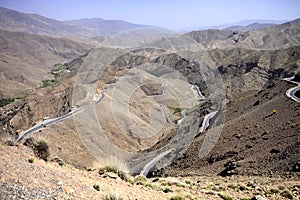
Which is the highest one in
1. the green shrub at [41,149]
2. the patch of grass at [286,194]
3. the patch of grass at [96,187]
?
the patch of grass at [96,187]

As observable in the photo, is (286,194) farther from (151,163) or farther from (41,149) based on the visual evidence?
(151,163)

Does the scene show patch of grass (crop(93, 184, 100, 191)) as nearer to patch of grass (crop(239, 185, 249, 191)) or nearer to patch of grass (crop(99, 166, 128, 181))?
patch of grass (crop(99, 166, 128, 181))

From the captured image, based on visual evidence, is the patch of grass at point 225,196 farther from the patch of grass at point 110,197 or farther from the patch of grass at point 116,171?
the patch of grass at point 110,197

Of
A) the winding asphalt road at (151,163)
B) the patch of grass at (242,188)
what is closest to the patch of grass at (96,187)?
the patch of grass at (242,188)

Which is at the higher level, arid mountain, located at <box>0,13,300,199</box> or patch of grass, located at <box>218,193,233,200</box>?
patch of grass, located at <box>218,193,233,200</box>

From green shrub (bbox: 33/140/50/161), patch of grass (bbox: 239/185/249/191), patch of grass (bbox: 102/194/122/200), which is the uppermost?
patch of grass (bbox: 102/194/122/200)

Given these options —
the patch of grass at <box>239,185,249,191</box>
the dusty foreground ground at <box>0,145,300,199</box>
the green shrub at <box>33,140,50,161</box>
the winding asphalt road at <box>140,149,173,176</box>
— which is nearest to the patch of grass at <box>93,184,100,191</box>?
the dusty foreground ground at <box>0,145,300,199</box>

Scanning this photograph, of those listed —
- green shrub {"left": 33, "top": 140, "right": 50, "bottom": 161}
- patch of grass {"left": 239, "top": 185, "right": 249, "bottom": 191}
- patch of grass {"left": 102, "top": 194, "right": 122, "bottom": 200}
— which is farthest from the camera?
patch of grass {"left": 239, "top": 185, "right": 249, "bottom": 191}

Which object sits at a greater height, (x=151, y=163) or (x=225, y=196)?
(x=225, y=196)

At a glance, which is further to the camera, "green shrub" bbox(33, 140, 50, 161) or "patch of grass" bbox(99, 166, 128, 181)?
"green shrub" bbox(33, 140, 50, 161)

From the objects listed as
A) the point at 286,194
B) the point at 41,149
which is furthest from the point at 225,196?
the point at 41,149

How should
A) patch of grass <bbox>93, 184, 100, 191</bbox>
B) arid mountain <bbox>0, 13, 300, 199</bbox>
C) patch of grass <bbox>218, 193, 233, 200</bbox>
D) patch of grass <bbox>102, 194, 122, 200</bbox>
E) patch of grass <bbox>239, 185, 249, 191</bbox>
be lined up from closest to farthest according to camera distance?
patch of grass <bbox>102, 194, 122, 200</bbox>, patch of grass <bbox>93, 184, 100, 191</bbox>, arid mountain <bbox>0, 13, 300, 199</bbox>, patch of grass <bbox>218, 193, 233, 200</bbox>, patch of grass <bbox>239, 185, 249, 191</bbox>
